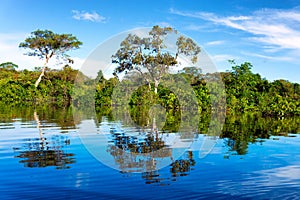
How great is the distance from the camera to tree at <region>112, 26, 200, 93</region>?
2389cm

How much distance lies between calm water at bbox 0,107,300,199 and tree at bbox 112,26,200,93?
44.9 ft

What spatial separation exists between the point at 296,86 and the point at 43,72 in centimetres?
2798

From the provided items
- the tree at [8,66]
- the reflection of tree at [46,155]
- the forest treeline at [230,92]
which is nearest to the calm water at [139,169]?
the reflection of tree at [46,155]

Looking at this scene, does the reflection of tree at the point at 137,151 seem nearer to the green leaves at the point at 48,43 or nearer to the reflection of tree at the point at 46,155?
the reflection of tree at the point at 46,155

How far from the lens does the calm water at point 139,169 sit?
519cm

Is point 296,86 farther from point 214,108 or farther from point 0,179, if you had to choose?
point 0,179

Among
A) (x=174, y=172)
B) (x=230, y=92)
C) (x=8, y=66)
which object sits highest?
(x=8, y=66)

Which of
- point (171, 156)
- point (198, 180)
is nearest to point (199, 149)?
point (171, 156)

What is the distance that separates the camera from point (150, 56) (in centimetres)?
2572

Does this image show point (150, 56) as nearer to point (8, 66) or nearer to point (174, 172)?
point (174, 172)

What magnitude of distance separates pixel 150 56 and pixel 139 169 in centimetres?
1966

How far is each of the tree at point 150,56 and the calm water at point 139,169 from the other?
44.9 feet

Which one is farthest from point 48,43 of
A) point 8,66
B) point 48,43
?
point 8,66

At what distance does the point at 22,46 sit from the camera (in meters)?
38.4
